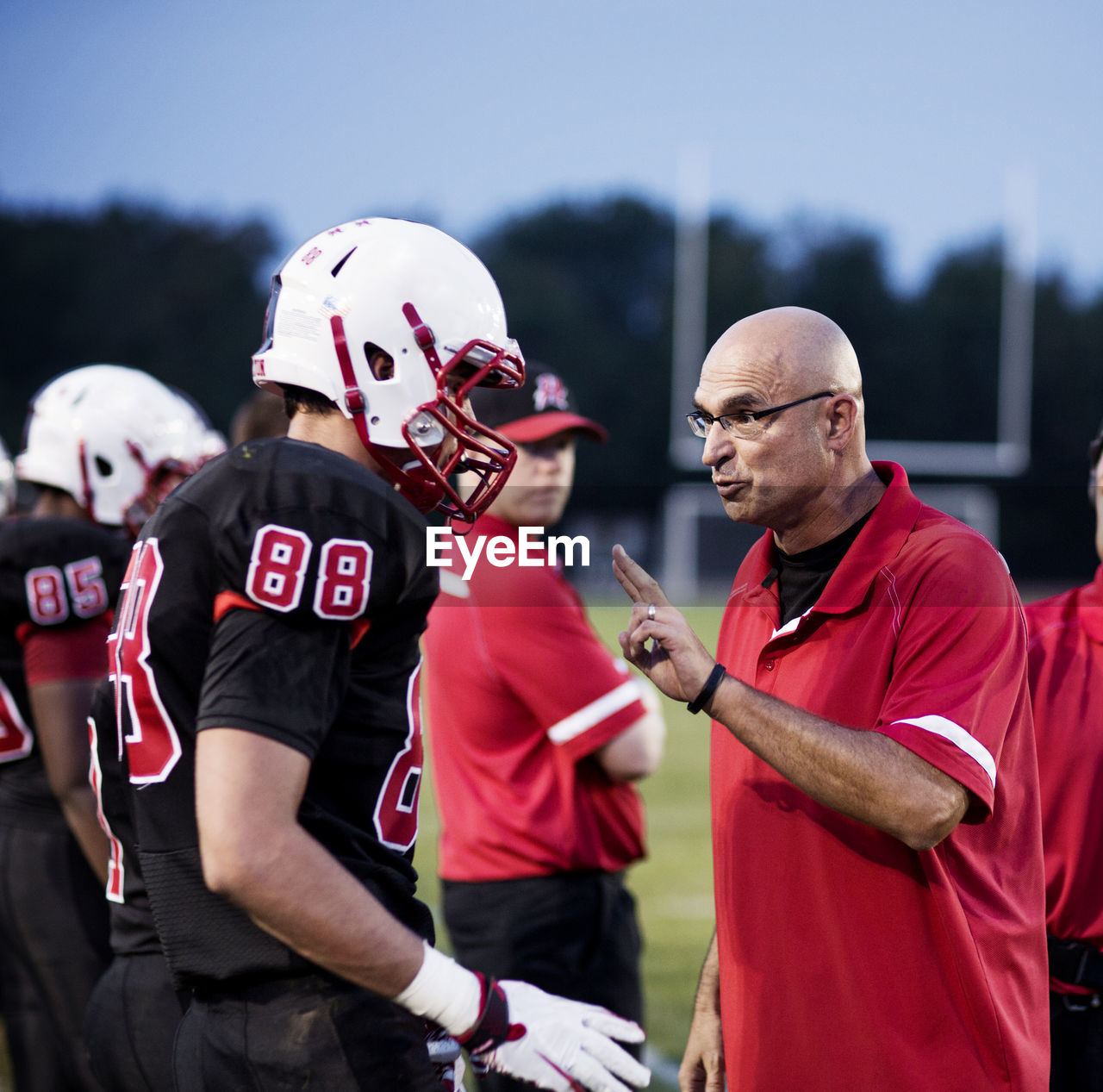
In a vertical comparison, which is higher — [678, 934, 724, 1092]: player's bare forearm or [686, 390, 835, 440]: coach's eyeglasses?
[686, 390, 835, 440]: coach's eyeglasses

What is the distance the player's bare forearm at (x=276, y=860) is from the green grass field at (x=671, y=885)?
246 centimetres

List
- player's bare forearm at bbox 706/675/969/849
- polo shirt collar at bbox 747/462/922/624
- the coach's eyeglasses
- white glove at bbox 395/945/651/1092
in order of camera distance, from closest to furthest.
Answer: white glove at bbox 395/945/651/1092, player's bare forearm at bbox 706/675/969/849, polo shirt collar at bbox 747/462/922/624, the coach's eyeglasses

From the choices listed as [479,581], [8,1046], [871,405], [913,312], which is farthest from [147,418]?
[913,312]

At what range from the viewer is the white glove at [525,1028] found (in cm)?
158

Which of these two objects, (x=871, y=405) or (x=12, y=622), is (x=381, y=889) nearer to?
(x=12, y=622)

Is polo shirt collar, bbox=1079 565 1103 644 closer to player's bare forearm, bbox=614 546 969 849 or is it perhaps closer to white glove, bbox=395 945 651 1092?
player's bare forearm, bbox=614 546 969 849

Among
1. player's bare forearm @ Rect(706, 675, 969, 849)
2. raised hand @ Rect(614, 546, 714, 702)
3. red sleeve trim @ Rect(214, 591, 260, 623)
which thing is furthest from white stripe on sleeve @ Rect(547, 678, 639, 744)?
red sleeve trim @ Rect(214, 591, 260, 623)

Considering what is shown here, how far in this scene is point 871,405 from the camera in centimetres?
2386

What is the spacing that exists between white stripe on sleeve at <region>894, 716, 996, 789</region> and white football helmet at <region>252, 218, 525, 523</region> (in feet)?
2.52

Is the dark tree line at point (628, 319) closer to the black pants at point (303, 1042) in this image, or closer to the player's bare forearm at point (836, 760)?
the player's bare forearm at point (836, 760)

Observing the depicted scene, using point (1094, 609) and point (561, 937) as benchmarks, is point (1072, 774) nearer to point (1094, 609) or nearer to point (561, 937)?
point (1094, 609)

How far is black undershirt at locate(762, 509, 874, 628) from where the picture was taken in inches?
86.7

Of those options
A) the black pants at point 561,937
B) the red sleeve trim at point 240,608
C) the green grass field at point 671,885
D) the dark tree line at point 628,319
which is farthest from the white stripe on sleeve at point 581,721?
the dark tree line at point 628,319

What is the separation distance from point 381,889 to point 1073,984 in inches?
59.4
